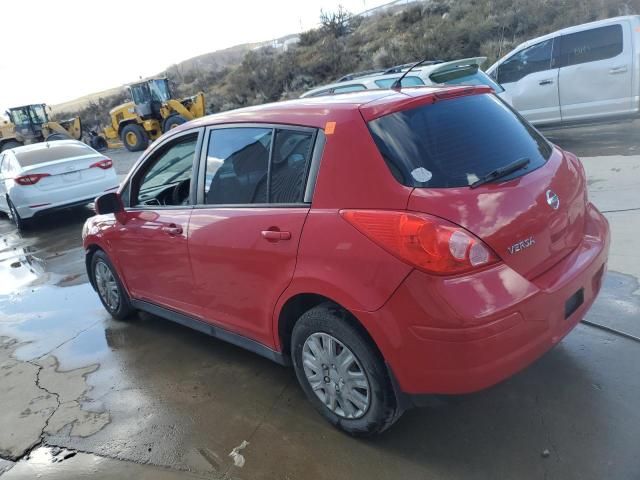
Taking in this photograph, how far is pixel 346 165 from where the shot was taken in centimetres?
272

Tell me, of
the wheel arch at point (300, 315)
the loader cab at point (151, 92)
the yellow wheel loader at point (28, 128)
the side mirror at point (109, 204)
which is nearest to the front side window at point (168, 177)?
the side mirror at point (109, 204)

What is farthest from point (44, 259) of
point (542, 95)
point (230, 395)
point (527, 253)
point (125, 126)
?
point (125, 126)

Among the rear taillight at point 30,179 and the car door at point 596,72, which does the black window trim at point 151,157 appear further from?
the car door at point 596,72

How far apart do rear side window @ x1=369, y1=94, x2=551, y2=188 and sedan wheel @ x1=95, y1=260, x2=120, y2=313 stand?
3.18 metres

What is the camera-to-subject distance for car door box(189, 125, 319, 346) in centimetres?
297

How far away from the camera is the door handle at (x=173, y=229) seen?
12.2 ft

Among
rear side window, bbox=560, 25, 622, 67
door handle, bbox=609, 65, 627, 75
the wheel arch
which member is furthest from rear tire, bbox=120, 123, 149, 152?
the wheel arch

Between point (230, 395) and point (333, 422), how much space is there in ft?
2.84

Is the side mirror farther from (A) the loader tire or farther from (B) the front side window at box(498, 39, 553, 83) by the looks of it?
(A) the loader tire

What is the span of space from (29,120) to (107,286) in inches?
→ 976

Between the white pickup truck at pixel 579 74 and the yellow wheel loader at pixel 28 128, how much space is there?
71.5 ft

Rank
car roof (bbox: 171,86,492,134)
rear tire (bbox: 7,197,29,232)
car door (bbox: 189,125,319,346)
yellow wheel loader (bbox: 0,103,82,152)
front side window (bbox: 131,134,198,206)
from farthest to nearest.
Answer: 1. yellow wheel loader (bbox: 0,103,82,152)
2. rear tire (bbox: 7,197,29,232)
3. front side window (bbox: 131,134,198,206)
4. car door (bbox: 189,125,319,346)
5. car roof (bbox: 171,86,492,134)

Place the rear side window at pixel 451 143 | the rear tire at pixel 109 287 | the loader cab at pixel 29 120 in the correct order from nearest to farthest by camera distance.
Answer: the rear side window at pixel 451 143 < the rear tire at pixel 109 287 < the loader cab at pixel 29 120

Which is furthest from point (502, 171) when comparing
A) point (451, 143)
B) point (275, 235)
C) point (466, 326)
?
point (275, 235)
